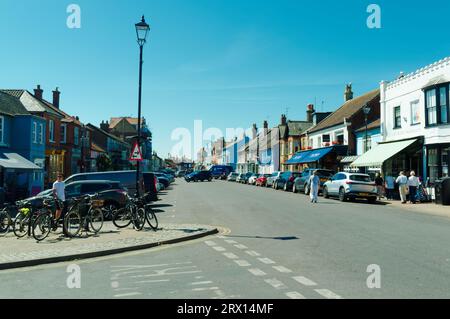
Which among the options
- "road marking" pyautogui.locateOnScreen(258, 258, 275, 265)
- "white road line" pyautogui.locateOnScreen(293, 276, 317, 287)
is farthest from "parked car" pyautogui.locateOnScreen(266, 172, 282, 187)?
"white road line" pyautogui.locateOnScreen(293, 276, 317, 287)

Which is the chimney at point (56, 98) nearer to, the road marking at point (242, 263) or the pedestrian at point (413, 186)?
the pedestrian at point (413, 186)

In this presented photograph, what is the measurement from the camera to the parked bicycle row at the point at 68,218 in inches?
482

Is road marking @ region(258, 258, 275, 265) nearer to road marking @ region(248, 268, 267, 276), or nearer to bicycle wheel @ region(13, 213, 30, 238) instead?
road marking @ region(248, 268, 267, 276)

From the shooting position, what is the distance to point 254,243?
1096cm

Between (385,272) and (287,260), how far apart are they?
76.6 inches

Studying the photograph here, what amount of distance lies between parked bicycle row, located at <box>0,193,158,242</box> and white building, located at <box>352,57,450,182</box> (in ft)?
58.4

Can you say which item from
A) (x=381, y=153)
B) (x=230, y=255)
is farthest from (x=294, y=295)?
(x=381, y=153)

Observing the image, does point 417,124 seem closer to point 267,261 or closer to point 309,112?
point 267,261

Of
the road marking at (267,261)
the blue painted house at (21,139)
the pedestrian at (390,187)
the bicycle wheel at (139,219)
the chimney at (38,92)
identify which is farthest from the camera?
the chimney at (38,92)

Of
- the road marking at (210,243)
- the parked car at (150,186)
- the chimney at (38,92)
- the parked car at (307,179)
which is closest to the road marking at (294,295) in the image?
the road marking at (210,243)

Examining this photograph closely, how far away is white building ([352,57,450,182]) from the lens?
24344mm
